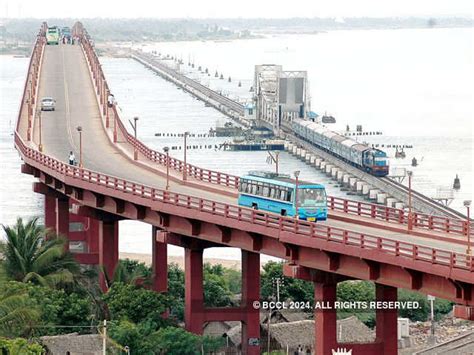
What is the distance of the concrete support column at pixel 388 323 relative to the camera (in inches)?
1730

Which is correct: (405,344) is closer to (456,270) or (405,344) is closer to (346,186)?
(456,270)

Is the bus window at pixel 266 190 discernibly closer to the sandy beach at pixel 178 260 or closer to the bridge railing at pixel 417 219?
the bridge railing at pixel 417 219

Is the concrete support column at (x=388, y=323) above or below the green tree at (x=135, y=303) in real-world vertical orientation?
above

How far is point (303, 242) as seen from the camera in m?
43.2

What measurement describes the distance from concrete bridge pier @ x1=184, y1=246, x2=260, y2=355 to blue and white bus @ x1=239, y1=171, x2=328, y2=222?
2627 mm

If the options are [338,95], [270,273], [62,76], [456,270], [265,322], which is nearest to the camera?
[456,270]

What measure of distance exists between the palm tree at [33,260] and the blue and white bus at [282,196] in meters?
7.43

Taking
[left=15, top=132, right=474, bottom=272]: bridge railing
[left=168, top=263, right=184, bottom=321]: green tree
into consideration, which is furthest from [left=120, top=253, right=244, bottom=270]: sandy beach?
[left=15, top=132, right=474, bottom=272]: bridge railing

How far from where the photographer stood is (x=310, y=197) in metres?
46.1

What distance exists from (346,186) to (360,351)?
63.9m

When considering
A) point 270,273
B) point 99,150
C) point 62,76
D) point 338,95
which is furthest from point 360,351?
point 338,95

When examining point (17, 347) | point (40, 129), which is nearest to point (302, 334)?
point (17, 347)

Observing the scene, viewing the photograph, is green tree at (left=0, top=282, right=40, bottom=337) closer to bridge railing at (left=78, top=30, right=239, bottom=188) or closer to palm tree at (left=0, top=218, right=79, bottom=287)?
palm tree at (left=0, top=218, right=79, bottom=287)

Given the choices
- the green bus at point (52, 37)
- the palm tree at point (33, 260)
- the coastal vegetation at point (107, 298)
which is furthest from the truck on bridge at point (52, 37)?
the palm tree at point (33, 260)
